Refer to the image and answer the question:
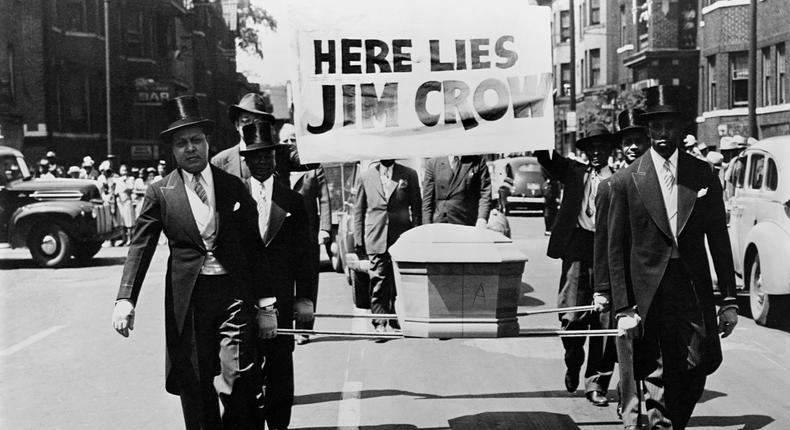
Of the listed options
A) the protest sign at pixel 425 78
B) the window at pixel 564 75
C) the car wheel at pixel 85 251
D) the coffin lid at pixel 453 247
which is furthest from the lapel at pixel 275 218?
the window at pixel 564 75

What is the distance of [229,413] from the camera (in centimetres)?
555

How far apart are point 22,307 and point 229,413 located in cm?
962

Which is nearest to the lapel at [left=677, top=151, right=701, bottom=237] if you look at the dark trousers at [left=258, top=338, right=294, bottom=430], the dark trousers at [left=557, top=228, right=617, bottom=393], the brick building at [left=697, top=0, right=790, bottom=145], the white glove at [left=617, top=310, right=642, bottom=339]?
the white glove at [left=617, top=310, right=642, bottom=339]

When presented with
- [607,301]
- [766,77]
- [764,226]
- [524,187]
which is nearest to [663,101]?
[607,301]

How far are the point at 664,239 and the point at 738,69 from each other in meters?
31.3

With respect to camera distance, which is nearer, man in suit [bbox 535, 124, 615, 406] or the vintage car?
man in suit [bbox 535, 124, 615, 406]

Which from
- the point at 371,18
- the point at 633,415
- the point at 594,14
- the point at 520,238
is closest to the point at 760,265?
the point at 633,415

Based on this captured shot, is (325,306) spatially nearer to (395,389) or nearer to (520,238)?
(395,389)

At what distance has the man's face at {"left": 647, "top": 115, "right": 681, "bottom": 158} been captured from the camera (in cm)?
601

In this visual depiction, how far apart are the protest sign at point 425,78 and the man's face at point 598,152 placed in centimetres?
184

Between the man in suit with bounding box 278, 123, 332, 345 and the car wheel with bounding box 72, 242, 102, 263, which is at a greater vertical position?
the man in suit with bounding box 278, 123, 332, 345

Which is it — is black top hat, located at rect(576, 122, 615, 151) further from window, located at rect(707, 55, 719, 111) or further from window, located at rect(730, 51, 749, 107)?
window, located at rect(707, 55, 719, 111)

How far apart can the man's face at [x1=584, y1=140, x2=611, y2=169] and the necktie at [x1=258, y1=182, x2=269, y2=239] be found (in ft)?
8.57

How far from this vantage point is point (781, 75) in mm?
30203
